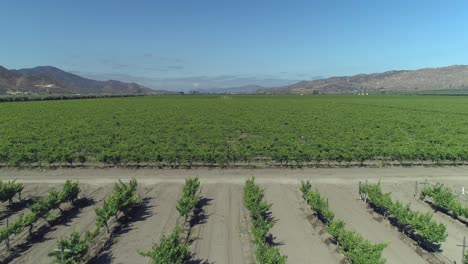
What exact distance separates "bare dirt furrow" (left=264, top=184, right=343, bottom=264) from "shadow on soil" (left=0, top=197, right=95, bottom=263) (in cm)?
1151

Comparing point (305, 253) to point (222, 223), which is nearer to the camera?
point (305, 253)

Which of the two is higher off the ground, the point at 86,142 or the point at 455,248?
the point at 86,142

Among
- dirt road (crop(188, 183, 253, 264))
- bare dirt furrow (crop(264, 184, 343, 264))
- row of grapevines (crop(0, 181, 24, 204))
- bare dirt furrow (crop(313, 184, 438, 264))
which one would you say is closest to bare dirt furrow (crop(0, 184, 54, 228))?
row of grapevines (crop(0, 181, 24, 204))

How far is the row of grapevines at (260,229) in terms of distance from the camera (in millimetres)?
12156

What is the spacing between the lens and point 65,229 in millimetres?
17016

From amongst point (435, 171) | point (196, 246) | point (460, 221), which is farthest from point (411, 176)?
point (196, 246)

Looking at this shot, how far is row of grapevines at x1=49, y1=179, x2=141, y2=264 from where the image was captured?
42.4 ft

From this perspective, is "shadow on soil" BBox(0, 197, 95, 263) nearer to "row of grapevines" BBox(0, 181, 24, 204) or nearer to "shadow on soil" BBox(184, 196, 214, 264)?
"row of grapevines" BBox(0, 181, 24, 204)

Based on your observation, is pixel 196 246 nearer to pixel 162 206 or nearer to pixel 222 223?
pixel 222 223

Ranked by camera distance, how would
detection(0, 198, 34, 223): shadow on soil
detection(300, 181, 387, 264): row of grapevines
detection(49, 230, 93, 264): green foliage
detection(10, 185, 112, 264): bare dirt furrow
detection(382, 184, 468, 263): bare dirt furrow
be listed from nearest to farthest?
detection(300, 181, 387, 264): row of grapevines, detection(49, 230, 93, 264): green foliage, detection(10, 185, 112, 264): bare dirt furrow, detection(382, 184, 468, 263): bare dirt furrow, detection(0, 198, 34, 223): shadow on soil

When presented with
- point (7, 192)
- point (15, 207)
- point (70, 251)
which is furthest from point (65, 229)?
point (7, 192)

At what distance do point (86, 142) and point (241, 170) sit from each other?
19.0 meters

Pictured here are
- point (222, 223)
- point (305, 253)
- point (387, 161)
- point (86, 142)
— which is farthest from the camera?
point (86, 142)

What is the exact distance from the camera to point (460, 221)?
18.4 metres
